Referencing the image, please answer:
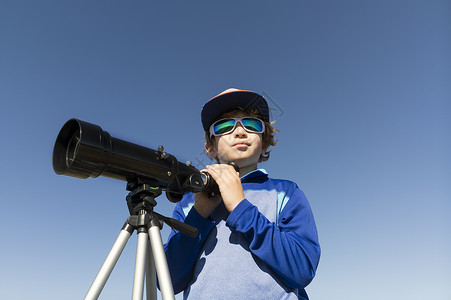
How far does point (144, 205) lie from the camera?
174 centimetres

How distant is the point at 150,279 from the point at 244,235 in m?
0.72

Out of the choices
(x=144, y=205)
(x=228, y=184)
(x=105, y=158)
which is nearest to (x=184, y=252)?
(x=228, y=184)

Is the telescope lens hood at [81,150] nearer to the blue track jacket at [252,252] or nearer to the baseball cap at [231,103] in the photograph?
the blue track jacket at [252,252]

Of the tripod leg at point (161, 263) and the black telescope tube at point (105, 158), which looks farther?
the black telescope tube at point (105, 158)

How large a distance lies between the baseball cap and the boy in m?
0.01

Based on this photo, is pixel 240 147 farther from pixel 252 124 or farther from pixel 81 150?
pixel 81 150

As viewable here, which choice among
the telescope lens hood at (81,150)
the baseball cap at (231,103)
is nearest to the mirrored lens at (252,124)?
the baseball cap at (231,103)

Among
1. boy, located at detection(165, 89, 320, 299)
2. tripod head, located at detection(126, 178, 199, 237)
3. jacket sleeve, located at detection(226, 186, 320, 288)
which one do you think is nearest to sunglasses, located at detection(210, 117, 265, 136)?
boy, located at detection(165, 89, 320, 299)

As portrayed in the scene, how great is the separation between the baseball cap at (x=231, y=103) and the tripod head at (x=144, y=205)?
1.31 meters

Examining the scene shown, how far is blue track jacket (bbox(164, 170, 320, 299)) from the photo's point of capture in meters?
1.96

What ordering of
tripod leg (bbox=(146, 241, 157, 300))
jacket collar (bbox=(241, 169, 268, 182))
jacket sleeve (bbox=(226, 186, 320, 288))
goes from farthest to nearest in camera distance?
jacket collar (bbox=(241, 169, 268, 182)), jacket sleeve (bbox=(226, 186, 320, 288)), tripod leg (bbox=(146, 241, 157, 300))

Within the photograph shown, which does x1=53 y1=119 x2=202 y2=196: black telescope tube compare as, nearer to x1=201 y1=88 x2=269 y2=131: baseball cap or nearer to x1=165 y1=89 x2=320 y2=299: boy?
x1=165 y1=89 x2=320 y2=299: boy

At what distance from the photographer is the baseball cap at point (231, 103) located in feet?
9.83

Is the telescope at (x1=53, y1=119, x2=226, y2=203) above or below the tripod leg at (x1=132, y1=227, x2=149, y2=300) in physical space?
above
